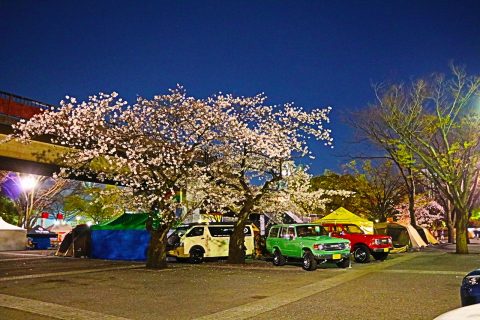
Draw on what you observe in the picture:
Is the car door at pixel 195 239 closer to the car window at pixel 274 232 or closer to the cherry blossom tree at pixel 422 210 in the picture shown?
the car window at pixel 274 232

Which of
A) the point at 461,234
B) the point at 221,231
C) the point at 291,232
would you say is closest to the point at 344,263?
the point at 291,232

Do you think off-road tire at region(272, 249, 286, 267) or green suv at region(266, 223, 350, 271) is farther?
off-road tire at region(272, 249, 286, 267)

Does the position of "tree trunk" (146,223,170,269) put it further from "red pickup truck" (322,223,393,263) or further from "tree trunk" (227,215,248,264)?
"red pickup truck" (322,223,393,263)

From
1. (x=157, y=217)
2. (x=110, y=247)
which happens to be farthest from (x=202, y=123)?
(x=110, y=247)

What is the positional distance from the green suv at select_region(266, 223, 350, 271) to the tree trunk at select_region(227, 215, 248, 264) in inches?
55.2

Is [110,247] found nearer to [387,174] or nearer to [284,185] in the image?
[284,185]

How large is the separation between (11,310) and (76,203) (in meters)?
49.3

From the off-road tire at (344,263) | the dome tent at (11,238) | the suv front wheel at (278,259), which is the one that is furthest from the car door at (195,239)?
the dome tent at (11,238)

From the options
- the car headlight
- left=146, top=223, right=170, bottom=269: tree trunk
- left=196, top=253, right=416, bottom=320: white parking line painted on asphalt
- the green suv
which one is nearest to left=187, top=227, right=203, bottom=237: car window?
left=146, top=223, right=170, bottom=269: tree trunk

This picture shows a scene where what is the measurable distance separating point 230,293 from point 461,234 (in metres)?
20.6

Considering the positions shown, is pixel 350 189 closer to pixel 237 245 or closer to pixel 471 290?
pixel 237 245

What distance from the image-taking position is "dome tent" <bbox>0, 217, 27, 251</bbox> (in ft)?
123

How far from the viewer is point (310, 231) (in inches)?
778

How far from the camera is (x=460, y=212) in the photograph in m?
28.6
